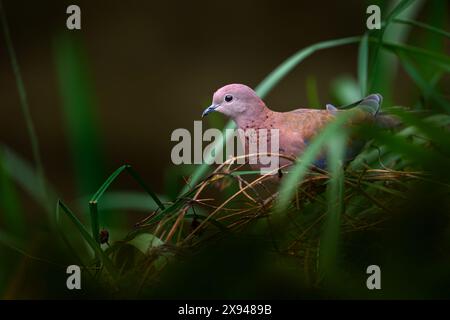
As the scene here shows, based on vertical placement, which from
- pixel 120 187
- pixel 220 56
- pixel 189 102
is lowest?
pixel 120 187

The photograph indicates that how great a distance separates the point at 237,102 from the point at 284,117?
7 cm

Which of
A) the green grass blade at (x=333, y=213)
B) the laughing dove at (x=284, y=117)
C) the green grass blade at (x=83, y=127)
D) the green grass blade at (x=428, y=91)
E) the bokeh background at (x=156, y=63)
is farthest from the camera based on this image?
the bokeh background at (x=156, y=63)

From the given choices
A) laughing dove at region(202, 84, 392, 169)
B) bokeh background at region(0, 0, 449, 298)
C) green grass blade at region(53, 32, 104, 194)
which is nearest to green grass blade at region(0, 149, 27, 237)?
green grass blade at region(53, 32, 104, 194)

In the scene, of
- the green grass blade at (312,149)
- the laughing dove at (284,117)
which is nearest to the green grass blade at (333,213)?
the green grass blade at (312,149)

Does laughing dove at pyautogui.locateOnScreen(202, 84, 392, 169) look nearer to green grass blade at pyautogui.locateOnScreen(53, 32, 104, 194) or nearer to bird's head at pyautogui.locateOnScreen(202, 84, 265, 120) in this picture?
bird's head at pyautogui.locateOnScreen(202, 84, 265, 120)

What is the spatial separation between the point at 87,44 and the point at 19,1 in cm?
27

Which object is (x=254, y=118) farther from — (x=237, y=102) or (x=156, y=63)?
(x=156, y=63)

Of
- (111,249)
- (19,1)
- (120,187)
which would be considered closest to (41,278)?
(111,249)

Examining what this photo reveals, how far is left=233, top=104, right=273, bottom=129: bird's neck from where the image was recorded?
88 centimetres

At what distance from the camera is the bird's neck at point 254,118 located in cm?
88

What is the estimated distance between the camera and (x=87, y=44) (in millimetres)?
2494

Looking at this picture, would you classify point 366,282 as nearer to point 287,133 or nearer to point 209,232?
point 209,232

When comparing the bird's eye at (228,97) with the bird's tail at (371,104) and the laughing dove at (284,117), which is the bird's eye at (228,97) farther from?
the bird's tail at (371,104)

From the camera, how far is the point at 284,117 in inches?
35.2
